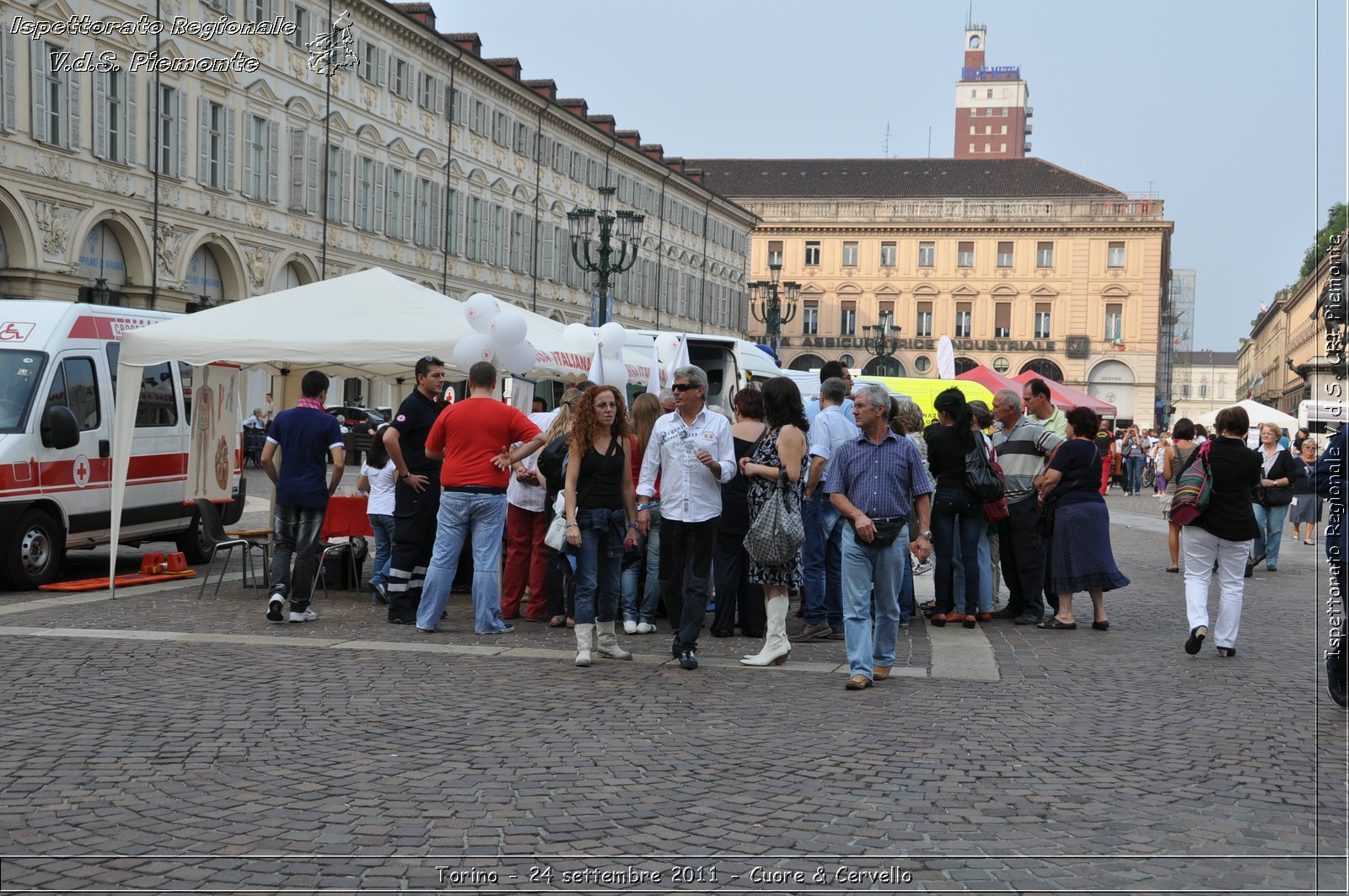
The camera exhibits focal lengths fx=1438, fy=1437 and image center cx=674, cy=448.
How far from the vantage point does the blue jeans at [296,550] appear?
10.9 m

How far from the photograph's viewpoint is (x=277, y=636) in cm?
1026

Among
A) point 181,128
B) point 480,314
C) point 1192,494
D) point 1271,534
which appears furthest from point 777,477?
point 181,128

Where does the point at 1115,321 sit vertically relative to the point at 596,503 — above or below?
above

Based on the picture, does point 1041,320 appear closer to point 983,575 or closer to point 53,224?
point 53,224

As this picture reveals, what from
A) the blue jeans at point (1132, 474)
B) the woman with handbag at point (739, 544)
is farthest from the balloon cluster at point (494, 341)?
the blue jeans at point (1132, 474)

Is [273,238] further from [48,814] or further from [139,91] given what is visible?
[48,814]

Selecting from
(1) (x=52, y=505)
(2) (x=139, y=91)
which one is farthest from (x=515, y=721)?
(2) (x=139, y=91)

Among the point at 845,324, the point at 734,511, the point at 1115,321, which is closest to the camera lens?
the point at 734,511

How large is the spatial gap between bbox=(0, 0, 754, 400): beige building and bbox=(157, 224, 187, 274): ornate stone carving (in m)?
0.06

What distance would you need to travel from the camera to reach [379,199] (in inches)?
1751

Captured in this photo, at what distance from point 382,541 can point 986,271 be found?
89.6 m

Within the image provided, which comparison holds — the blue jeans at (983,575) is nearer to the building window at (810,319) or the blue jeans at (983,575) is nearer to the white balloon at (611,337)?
the white balloon at (611,337)

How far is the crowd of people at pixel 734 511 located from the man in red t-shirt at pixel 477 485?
0.05 feet

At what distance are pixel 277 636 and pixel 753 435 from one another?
12.1 ft
